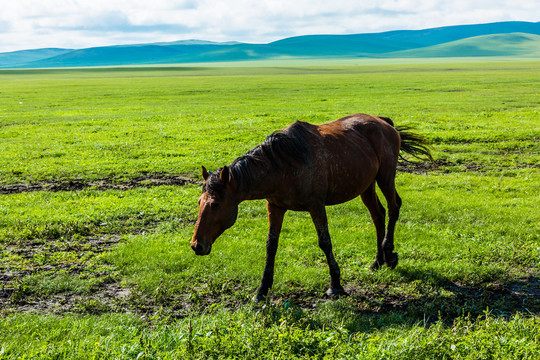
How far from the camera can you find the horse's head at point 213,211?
19.6 feet

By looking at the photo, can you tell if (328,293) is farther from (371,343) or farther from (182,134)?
(182,134)

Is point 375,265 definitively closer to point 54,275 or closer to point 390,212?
point 390,212

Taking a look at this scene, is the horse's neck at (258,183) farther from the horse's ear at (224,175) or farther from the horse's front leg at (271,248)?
the horse's front leg at (271,248)

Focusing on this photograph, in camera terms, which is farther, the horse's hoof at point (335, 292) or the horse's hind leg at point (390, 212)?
the horse's hind leg at point (390, 212)

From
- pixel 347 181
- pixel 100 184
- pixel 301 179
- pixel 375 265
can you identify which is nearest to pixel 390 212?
pixel 375 265

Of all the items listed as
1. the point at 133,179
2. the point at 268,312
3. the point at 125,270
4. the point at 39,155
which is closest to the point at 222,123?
the point at 39,155

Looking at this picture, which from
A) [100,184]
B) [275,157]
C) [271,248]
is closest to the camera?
[275,157]

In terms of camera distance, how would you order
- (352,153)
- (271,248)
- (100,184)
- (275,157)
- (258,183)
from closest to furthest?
(258,183) → (275,157) → (271,248) → (352,153) → (100,184)

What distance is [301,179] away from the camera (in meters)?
6.71

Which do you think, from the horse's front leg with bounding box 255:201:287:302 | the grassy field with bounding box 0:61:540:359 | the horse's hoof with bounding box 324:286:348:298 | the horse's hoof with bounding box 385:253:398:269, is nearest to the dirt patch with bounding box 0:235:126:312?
the grassy field with bounding box 0:61:540:359

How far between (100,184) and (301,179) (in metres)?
9.23

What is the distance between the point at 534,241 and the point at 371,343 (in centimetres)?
537

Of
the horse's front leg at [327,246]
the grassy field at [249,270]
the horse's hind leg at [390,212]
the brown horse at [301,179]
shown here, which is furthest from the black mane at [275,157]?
the horse's hind leg at [390,212]

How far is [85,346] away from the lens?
528 cm
